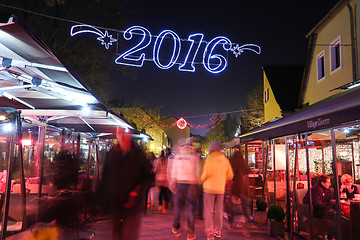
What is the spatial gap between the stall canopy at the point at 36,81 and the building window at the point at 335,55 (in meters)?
12.6

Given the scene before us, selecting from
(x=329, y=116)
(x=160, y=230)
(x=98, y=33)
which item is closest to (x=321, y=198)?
(x=329, y=116)

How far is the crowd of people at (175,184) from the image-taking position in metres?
4.27

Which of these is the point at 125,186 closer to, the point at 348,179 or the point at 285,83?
the point at 348,179

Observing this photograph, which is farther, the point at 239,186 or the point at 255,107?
the point at 255,107

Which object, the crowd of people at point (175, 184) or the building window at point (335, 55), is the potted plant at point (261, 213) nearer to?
the crowd of people at point (175, 184)

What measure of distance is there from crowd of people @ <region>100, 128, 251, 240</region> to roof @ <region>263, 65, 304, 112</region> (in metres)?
15.0

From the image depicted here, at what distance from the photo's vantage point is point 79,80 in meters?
4.50

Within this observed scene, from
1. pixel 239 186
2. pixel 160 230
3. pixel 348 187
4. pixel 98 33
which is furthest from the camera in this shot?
pixel 98 33

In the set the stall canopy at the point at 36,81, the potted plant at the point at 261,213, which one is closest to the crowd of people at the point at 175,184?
the potted plant at the point at 261,213

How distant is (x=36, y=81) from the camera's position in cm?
482

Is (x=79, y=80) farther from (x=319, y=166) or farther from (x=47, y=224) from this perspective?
(x=319, y=166)

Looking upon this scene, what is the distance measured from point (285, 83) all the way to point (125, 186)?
79.7ft

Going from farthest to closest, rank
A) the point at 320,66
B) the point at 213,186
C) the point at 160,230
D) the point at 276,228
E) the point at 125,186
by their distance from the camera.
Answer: the point at 320,66 < the point at 160,230 < the point at 276,228 < the point at 213,186 < the point at 125,186

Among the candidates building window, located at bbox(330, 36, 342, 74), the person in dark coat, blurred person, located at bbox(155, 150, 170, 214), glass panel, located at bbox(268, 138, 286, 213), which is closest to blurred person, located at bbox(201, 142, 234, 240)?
the person in dark coat
